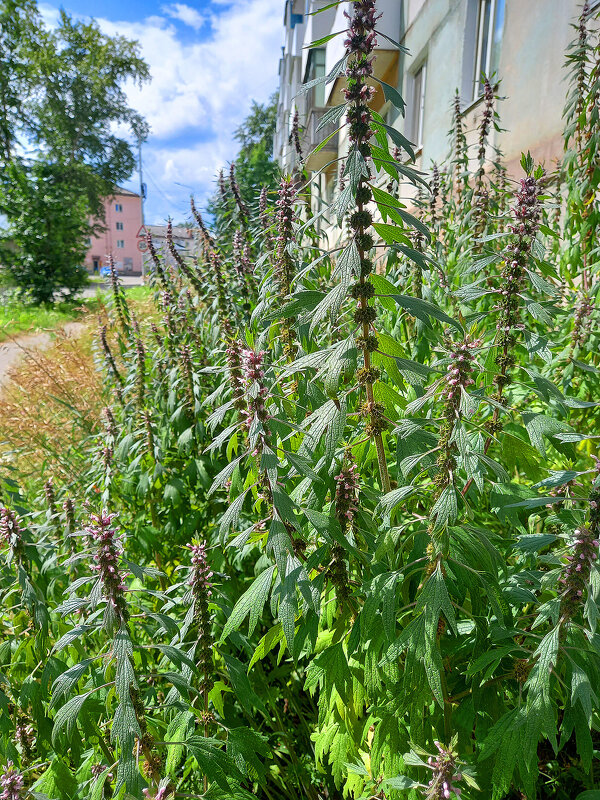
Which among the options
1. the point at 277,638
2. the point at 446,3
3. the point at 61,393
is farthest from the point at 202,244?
the point at 446,3

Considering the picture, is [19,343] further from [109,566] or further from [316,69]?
[109,566]

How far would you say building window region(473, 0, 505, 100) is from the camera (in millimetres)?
5891

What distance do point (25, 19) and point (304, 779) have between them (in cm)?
3210

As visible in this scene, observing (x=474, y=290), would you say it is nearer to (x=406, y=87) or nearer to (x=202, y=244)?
(x=202, y=244)

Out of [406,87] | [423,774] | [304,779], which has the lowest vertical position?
[304,779]

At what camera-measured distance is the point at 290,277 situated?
1968mm

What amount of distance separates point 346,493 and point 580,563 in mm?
593

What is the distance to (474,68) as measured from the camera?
6.41 meters

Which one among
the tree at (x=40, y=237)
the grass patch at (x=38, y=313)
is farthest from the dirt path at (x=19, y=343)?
the tree at (x=40, y=237)

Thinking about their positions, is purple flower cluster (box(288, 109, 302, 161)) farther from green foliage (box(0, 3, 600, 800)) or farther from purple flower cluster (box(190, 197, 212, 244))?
green foliage (box(0, 3, 600, 800))

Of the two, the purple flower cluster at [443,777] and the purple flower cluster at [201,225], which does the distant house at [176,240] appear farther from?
the purple flower cluster at [443,777]

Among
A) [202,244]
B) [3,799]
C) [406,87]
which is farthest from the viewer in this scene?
[406,87]

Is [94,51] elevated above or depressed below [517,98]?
above

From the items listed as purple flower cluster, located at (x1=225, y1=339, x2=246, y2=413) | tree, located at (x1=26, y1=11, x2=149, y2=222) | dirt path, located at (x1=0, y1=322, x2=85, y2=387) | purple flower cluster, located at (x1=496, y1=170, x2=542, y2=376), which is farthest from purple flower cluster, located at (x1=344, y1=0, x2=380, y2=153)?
tree, located at (x1=26, y1=11, x2=149, y2=222)
